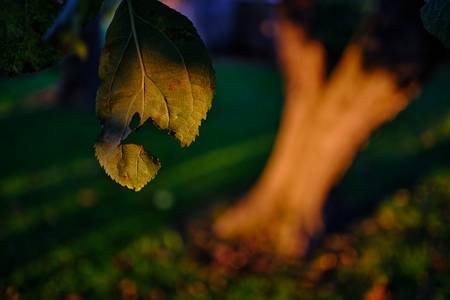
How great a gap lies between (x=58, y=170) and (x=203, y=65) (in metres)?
6.46

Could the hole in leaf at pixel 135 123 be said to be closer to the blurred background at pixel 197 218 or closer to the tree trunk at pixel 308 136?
the blurred background at pixel 197 218

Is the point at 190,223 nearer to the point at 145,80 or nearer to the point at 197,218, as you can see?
the point at 197,218

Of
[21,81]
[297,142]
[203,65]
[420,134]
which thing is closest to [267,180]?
[297,142]

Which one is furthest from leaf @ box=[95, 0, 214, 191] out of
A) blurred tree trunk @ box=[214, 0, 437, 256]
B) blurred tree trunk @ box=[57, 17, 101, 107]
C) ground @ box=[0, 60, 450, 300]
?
blurred tree trunk @ box=[57, 17, 101, 107]

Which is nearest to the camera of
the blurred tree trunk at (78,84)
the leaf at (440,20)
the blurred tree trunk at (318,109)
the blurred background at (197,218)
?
the leaf at (440,20)

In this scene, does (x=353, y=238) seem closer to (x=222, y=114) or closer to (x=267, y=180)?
(x=267, y=180)

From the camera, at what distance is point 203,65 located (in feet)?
2.82

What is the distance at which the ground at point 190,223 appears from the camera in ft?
13.3

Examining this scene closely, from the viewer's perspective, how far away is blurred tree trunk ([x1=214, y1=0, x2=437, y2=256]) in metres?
3.49

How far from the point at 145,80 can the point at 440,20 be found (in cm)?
51

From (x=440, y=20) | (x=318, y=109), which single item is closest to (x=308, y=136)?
(x=318, y=109)

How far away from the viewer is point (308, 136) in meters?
4.30

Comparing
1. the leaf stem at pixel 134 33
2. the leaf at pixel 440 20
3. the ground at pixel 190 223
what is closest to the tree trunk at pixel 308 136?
the ground at pixel 190 223

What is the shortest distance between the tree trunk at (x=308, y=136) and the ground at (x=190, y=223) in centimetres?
33
